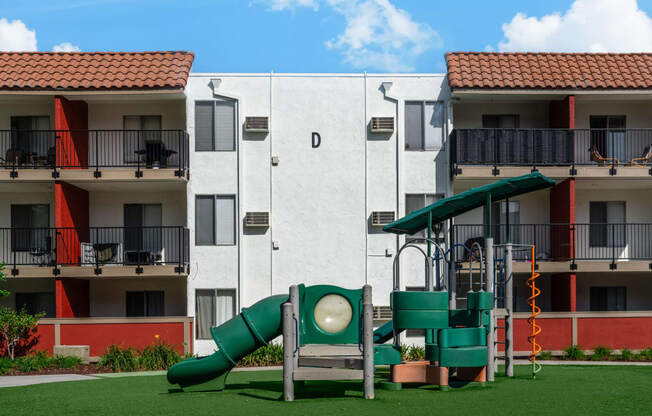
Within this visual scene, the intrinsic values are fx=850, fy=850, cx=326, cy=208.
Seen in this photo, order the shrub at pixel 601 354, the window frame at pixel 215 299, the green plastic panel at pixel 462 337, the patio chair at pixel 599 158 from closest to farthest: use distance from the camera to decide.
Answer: the green plastic panel at pixel 462 337 < the shrub at pixel 601 354 < the window frame at pixel 215 299 < the patio chair at pixel 599 158

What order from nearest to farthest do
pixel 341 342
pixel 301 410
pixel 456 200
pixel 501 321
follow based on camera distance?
pixel 301 410 < pixel 341 342 < pixel 456 200 < pixel 501 321

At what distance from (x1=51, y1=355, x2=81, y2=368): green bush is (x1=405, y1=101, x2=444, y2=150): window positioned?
1322 centimetres

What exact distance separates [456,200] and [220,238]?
44.3 ft

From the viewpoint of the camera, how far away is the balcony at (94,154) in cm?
2847

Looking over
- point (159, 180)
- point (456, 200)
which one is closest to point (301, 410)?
point (456, 200)

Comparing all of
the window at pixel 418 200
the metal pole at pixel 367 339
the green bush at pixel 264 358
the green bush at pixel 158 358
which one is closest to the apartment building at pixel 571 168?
the window at pixel 418 200

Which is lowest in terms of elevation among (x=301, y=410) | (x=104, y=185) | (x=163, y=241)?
(x=301, y=410)

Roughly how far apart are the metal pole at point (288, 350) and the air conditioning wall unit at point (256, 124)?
48.9 ft

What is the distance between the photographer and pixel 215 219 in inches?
1170

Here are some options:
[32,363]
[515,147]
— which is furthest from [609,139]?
[32,363]

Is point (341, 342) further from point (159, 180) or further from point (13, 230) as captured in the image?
point (13, 230)

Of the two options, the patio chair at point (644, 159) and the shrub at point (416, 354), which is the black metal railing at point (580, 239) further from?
the shrub at point (416, 354)

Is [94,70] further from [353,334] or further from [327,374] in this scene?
[327,374]

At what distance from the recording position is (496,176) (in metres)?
28.6
